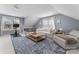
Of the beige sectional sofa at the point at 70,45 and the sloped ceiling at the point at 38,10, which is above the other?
the sloped ceiling at the point at 38,10

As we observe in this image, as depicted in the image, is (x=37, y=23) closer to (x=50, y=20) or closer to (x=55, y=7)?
(x=50, y=20)

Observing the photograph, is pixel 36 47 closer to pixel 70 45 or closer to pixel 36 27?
pixel 36 27

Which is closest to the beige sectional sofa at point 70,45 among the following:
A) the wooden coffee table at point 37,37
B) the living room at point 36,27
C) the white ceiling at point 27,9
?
the living room at point 36,27

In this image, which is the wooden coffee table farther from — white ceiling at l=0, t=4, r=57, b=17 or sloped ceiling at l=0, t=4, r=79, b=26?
white ceiling at l=0, t=4, r=57, b=17

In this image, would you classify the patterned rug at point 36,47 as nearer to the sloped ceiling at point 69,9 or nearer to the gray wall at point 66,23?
the gray wall at point 66,23

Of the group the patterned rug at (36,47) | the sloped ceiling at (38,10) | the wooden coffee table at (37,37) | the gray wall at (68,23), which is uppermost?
the sloped ceiling at (38,10)

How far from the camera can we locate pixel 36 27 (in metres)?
1.83

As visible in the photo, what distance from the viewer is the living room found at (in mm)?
1754

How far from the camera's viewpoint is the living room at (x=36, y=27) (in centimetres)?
175

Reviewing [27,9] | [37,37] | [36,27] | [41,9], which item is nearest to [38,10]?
[41,9]

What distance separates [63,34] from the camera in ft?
5.81

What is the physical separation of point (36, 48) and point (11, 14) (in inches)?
30.6

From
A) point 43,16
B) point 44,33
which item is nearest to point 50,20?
point 43,16

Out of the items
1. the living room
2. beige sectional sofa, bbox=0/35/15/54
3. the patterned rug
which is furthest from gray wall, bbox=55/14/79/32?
beige sectional sofa, bbox=0/35/15/54
